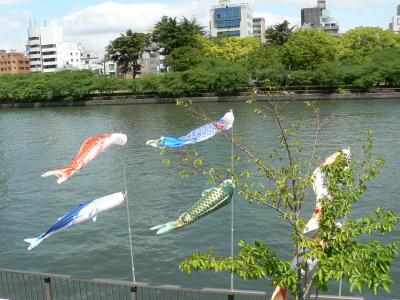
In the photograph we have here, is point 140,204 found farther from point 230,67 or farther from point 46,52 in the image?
point 46,52

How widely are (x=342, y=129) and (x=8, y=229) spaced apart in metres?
33.4

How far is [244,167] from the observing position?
106 feet

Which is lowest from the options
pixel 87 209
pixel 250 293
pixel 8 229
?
pixel 8 229

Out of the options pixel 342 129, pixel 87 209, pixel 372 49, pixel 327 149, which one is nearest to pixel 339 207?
pixel 87 209

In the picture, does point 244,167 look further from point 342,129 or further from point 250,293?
point 250,293

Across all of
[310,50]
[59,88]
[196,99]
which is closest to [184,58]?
[196,99]

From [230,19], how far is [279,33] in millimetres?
58405

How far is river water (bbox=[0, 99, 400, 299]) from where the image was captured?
18.5 metres

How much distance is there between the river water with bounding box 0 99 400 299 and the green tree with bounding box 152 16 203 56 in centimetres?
5580

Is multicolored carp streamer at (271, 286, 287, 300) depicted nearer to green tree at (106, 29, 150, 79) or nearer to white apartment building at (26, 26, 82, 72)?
green tree at (106, 29, 150, 79)

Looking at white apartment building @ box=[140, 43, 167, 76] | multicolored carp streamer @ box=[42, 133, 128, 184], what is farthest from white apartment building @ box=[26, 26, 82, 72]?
multicolored carp streamer @ box=[42, 133, 128, 184]

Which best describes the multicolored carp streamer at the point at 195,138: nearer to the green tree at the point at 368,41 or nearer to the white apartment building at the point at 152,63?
the green tree at the point at 368,41

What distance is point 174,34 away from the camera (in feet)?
352

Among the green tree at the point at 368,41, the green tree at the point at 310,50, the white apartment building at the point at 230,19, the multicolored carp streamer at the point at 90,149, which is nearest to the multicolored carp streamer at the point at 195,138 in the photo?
the multicolored carp streamer at the point at 90,149
